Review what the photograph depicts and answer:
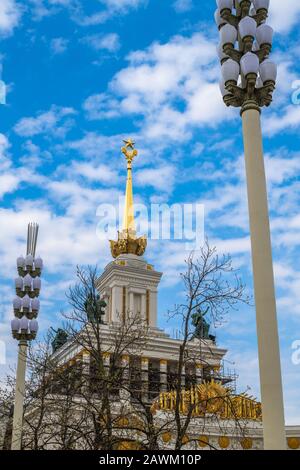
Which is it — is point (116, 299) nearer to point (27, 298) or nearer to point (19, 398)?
point (27, 298)

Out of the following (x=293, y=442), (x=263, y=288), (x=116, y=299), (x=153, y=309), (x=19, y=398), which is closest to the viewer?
(x=263, y=288)

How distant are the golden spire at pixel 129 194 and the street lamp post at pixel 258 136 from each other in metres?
46.7

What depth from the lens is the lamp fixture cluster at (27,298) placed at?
19.5 m

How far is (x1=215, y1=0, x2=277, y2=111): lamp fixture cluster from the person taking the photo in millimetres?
10320

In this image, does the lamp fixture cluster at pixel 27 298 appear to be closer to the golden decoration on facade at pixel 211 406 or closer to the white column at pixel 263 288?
the golden decoration on facade at pixel 211 406

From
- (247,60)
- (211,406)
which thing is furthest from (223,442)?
(247,60)

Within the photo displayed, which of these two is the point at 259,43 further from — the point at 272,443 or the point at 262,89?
the point at 272,443

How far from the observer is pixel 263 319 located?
8.79 meters

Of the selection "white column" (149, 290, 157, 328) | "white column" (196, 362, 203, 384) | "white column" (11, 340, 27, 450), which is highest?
"white column" (149, 290, 157, 328)

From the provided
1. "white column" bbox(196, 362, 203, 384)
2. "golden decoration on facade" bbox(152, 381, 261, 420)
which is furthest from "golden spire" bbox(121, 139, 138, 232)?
"golden decoration on facade" bbox(152, 381, 261, 420)

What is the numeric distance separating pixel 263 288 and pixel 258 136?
2638mm

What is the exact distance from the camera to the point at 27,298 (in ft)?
65.2

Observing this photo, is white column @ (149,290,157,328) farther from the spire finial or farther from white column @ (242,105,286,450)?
white column @ (242,105,286,450)
